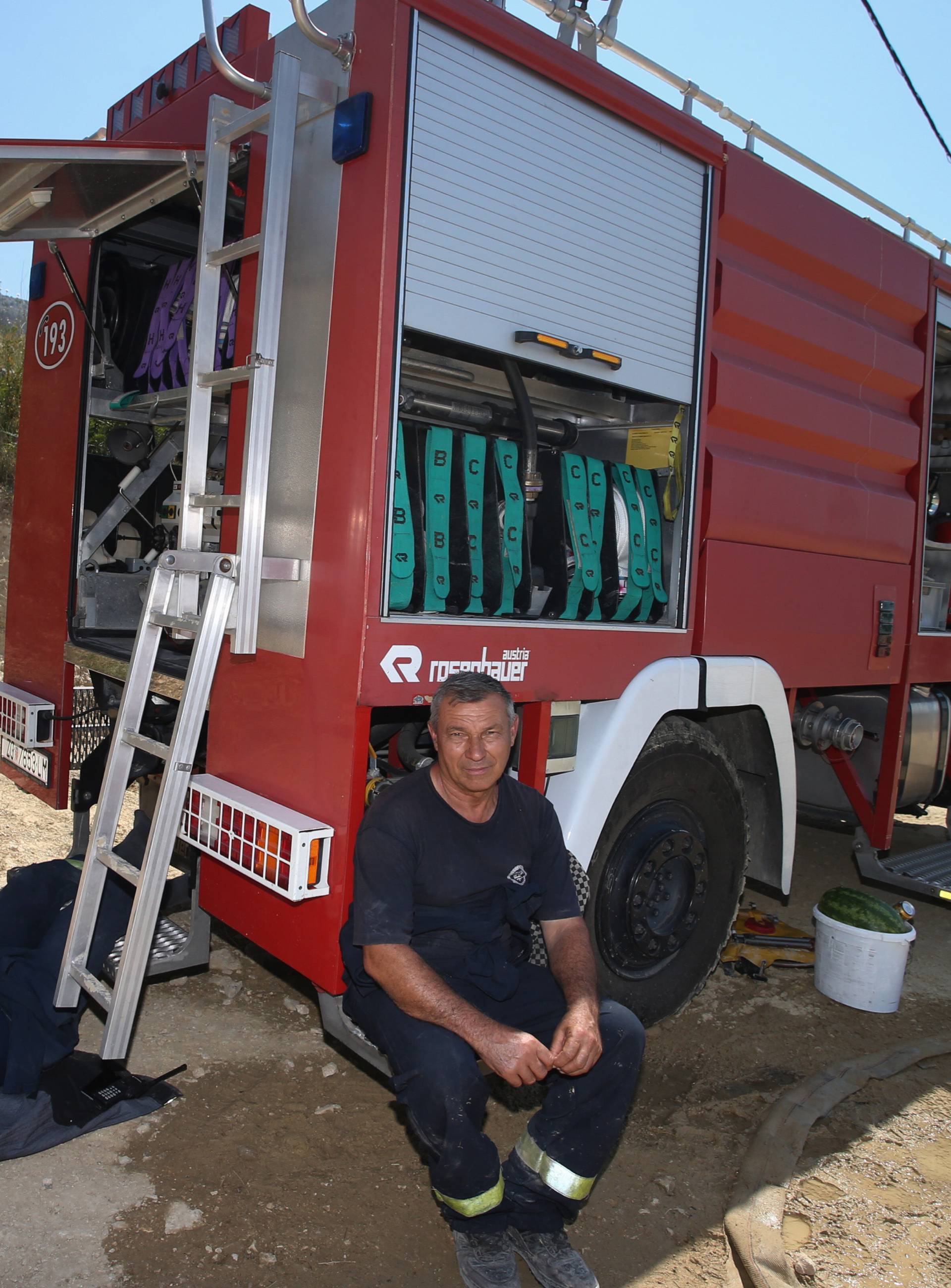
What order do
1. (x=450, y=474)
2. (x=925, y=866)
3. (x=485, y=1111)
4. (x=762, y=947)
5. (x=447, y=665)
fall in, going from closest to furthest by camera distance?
(x=485, y=1111) → (x=447, y=665) → (x=450, y=474) → (x=762, y=947) → (x=925, y=866)

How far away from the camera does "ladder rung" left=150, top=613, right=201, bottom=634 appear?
2611 millimetres

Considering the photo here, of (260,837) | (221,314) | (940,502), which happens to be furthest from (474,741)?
(940,502)

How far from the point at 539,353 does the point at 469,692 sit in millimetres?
995

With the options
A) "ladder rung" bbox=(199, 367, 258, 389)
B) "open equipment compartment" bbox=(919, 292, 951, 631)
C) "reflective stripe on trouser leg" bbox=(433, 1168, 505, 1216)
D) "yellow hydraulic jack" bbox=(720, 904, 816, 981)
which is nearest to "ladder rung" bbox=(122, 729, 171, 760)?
"ladder rung" bbox=(199, 367, 258, 389)

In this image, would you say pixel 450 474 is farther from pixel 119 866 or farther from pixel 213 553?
pixel 119 866

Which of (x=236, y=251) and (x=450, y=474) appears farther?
(x=450, y=474)

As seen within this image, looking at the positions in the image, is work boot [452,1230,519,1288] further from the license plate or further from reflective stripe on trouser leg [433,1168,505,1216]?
the license plate

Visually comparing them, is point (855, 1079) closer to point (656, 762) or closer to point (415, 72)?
point (656, 762)

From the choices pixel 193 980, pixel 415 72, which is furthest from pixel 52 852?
pixel 415 72

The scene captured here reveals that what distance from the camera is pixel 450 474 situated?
285cm

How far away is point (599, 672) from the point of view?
9.87 ft

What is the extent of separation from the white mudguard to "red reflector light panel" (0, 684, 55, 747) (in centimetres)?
201

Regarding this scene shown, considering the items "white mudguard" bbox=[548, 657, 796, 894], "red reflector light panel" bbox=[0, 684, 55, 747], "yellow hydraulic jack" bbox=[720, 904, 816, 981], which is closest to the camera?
"white mudguard" bbox=[548, 657, 796, 894]

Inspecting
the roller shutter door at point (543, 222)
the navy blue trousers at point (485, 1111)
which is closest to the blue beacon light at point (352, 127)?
the roller shutter door at point (543, 222)
